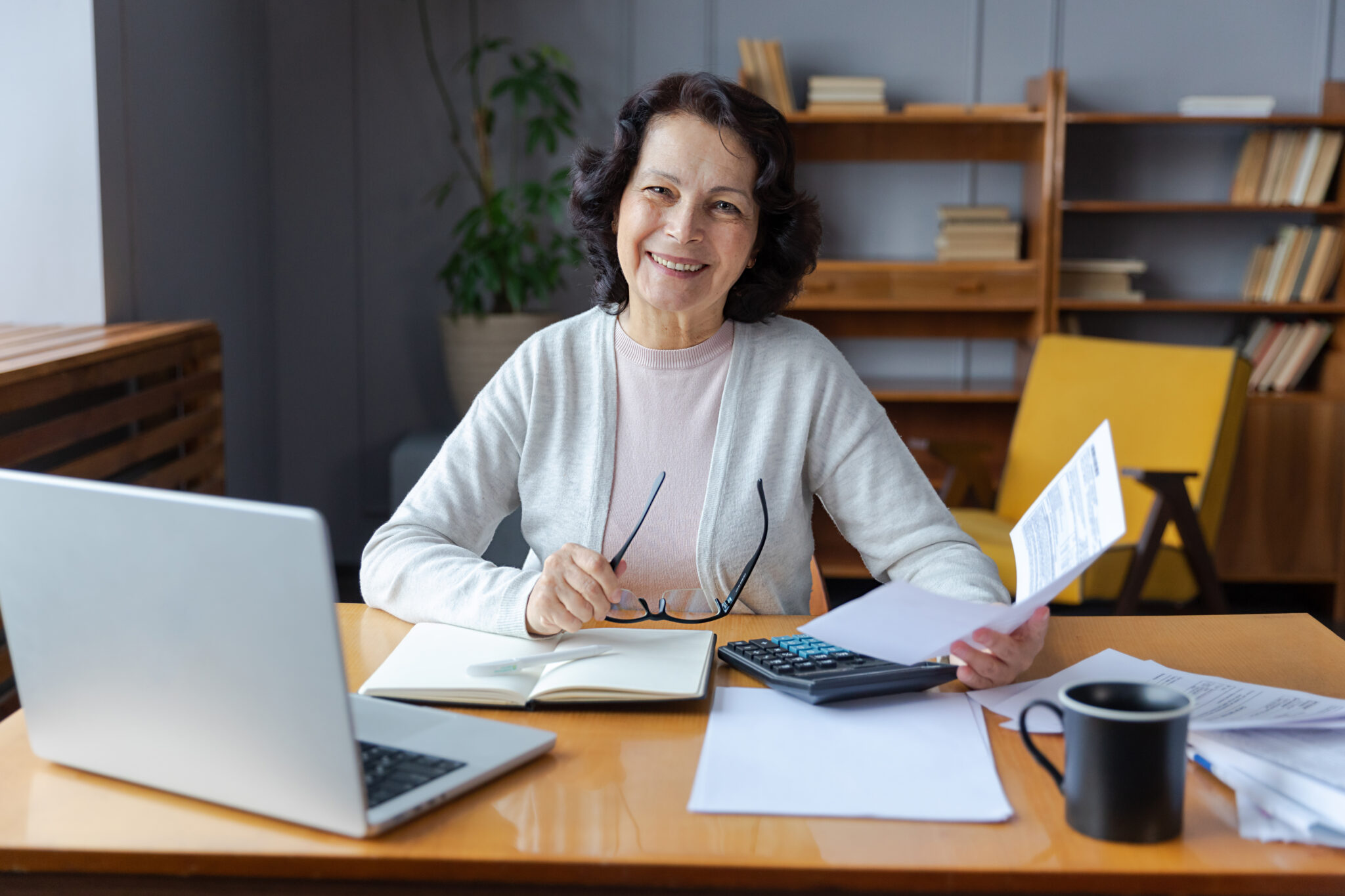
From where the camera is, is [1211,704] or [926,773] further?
[1211,704]

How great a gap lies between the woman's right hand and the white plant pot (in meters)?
2.66

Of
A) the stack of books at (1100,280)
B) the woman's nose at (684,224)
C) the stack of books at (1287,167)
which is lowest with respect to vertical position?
the stack of books at (1100,280)

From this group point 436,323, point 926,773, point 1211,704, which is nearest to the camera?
point 926,773

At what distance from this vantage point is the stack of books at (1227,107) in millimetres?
3670

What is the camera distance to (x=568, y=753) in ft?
3.04

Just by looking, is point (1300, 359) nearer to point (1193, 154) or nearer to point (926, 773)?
point (1193, 154)

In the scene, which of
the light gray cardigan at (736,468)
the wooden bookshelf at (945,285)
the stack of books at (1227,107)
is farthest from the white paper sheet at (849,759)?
the stack of books at (1227,107)

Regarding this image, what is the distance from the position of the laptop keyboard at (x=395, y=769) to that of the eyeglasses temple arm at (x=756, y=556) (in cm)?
53

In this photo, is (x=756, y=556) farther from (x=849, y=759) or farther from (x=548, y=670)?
(x=849, y=759)

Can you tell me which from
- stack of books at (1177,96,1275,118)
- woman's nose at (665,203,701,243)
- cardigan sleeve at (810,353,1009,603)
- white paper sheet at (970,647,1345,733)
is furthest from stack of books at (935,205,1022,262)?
white paper sheet at (970,647,1345,733)

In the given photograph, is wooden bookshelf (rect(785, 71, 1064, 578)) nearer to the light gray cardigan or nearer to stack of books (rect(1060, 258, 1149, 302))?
stack of books (rect(1060, 258, 1149, 302))

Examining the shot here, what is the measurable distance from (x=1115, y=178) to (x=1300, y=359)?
2.86 feet

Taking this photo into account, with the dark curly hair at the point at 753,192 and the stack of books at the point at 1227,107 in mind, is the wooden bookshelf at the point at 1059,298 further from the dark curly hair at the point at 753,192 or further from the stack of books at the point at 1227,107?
the dark curly hair at the point at 753,192

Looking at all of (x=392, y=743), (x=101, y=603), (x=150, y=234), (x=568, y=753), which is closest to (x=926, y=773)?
(x=568, y=753)
